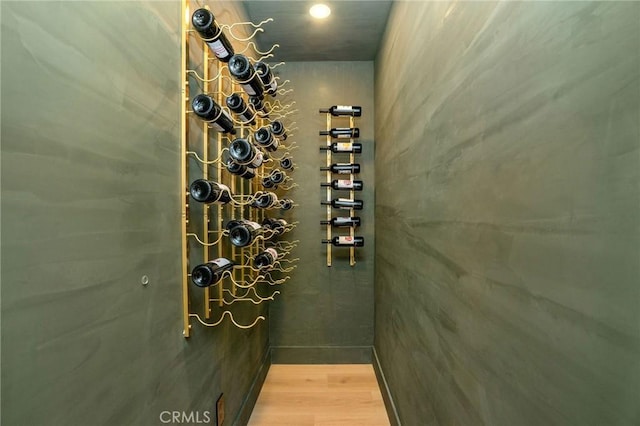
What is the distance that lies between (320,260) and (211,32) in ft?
6.16

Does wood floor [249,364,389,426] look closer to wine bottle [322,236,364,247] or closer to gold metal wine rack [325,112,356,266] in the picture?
gold metal wine rack [325,112,356,266]

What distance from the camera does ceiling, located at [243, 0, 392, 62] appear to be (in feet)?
6.40

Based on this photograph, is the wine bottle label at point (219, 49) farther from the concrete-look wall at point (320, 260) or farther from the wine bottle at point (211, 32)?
the concrete-look wall at point (320, 260)

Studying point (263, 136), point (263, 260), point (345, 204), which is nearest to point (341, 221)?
point (345, 204)

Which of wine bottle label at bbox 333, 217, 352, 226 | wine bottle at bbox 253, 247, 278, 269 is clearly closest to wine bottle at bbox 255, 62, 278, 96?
wine bottle at bbox 253, 247, 278, 269

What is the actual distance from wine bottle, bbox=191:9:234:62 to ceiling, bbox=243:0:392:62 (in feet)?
2.98

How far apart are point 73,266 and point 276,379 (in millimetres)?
2123

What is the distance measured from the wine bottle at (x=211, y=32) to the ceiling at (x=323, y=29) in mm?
909

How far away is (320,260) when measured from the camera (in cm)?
265

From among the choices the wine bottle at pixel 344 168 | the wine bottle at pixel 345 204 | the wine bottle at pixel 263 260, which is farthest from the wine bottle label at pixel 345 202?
the wine bottle at pixel 263 260

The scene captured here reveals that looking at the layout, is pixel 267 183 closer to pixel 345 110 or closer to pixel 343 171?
pixel 343 171

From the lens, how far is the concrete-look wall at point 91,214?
53 cm

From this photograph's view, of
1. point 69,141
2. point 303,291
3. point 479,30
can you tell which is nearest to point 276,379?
point 303,291

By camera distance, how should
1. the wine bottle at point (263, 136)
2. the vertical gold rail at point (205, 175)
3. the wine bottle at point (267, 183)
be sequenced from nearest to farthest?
the vertical gold rail at point (205, 175)
the wine bottle at point (263, 136)
the wine bottle at point (267, 183)
